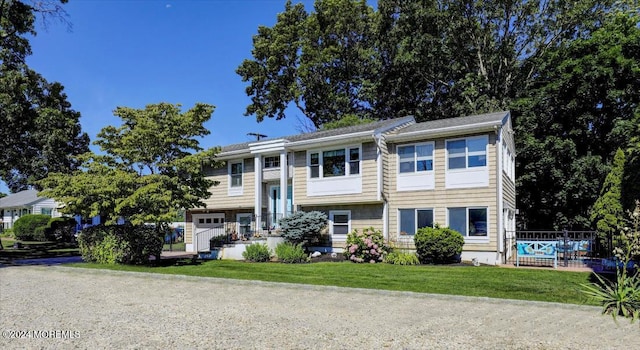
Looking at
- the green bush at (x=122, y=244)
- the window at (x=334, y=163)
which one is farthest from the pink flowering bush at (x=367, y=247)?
the green bush at (x=122, y=244)

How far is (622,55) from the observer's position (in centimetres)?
2506

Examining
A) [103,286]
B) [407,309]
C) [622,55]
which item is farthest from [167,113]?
[622,55]

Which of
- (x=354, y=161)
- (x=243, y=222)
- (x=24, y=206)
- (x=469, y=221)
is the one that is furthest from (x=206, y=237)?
(x=24, y=206)

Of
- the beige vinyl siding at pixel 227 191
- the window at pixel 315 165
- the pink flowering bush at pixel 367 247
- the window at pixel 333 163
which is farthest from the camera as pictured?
the beige vinyl siding at pixel 227 191

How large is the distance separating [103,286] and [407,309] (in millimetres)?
8435

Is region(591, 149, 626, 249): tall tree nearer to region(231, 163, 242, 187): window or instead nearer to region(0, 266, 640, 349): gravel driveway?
region(0, 266, 640, 349): gravel driveway

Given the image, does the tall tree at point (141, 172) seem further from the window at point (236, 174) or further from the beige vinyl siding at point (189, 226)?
the beige vinyl siding at point (189, 226)

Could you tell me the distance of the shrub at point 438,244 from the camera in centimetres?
1739

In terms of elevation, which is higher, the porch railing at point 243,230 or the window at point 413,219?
the window at point 413,219

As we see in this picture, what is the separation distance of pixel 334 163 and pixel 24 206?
1790 inches

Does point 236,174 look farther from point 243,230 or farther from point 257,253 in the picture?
point 257,253

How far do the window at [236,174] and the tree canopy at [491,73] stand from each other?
9796 millimetres

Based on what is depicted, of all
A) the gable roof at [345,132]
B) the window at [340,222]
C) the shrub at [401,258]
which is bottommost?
the shrub at [401,258]

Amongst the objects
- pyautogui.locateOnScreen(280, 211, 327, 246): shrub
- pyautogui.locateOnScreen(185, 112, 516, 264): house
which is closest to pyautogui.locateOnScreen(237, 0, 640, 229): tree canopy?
pyautogui.locateOnScreen(185, 112, 516, 264): house
